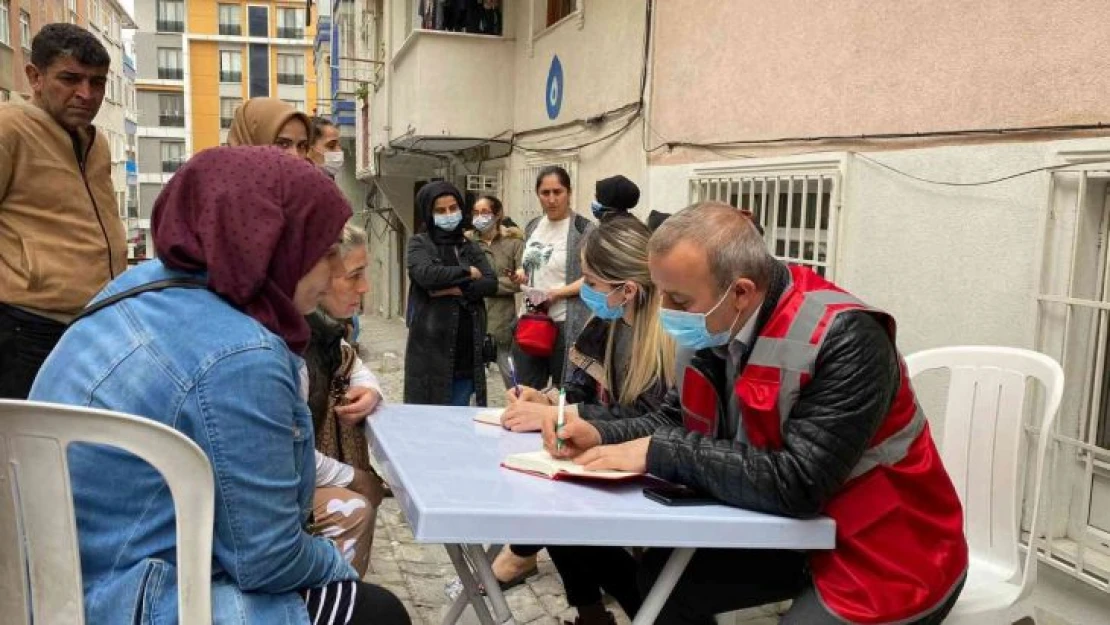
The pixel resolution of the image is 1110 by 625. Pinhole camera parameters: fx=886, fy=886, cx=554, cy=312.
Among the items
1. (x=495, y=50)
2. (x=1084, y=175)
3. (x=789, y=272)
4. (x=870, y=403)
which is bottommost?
(x=870, y=403)

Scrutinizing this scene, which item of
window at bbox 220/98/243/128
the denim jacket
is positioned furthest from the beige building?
window at bbox 220/98/243/128

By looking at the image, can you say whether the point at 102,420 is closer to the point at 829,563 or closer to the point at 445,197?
the point at 829,563

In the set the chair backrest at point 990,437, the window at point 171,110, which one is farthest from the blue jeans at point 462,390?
the window at point 171,110

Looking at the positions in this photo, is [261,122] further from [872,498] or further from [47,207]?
[872,498]

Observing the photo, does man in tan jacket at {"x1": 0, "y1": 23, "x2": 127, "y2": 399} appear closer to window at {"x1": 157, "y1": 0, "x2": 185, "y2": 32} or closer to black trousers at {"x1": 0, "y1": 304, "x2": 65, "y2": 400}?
black trousers at {"x1": 0, "y1": 304, "x2": 65, "y2": 400}

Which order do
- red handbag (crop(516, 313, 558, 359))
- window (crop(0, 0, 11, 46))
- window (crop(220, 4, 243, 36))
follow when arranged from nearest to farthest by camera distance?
1. red handbag (crop(516, 313, 558, 359))
2. window (crop(0, 0, 11, 46))
3. window (crop(220, 4, 243, 36))

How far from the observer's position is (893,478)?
194cm

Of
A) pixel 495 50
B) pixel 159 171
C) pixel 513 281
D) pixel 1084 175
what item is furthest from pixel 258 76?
pixel 1084 175

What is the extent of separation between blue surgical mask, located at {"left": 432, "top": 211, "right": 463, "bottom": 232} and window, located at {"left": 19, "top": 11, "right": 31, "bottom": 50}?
24759 mm

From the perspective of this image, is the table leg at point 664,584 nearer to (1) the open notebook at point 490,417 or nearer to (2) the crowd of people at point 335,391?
(2) the crowd of people at point 335,391

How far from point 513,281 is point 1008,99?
11.4 feet

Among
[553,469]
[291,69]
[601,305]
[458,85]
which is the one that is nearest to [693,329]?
[553,469]

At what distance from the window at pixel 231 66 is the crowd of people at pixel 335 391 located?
5889cm

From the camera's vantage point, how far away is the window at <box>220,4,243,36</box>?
186ft
